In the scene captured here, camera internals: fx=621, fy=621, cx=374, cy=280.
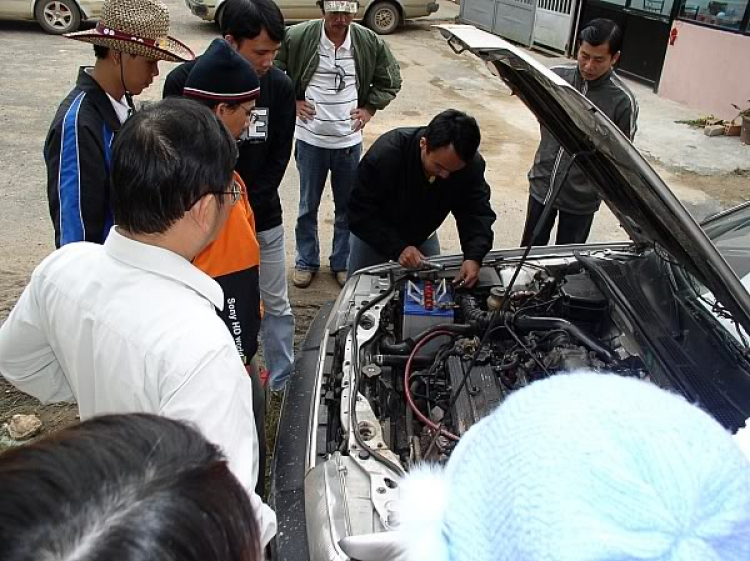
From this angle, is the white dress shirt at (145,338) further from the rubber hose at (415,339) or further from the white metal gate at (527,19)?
the white metal gate at (527,19)

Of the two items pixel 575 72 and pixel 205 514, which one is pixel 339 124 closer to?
pixel 575 72

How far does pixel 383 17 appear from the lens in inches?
487

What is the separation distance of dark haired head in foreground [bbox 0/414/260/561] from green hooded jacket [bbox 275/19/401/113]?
11.9 feet

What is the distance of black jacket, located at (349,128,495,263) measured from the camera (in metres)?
3.20

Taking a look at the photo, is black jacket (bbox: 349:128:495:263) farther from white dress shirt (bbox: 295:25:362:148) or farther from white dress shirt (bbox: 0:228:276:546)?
white dress shirt (bbox: 0:228:276:546)

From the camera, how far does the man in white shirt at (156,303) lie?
129cm

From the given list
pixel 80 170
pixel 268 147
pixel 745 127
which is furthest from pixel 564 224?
pixel 745 127

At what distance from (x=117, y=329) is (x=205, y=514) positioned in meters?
0.75

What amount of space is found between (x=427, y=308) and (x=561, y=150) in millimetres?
1376

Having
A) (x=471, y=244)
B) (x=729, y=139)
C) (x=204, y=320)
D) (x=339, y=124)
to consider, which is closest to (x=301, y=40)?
(x=339, y=124)

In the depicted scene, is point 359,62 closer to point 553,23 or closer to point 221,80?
point 221,80

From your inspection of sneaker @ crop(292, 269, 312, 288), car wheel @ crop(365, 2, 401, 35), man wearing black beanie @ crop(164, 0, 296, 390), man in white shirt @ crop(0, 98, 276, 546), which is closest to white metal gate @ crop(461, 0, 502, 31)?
→ car wheel @ crop(365, 2, 401, 35)

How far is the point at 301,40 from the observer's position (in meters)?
4.02

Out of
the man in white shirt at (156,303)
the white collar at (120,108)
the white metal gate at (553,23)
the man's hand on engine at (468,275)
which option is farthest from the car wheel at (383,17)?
the man in white shirt at (156,303)
